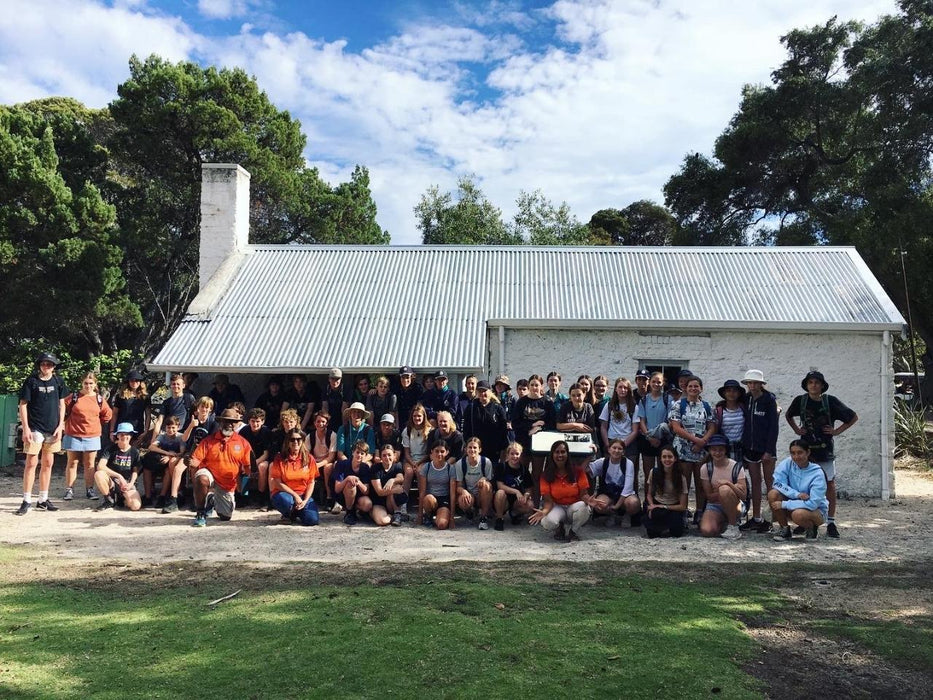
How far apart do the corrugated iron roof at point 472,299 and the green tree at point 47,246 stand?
6720 millimetres

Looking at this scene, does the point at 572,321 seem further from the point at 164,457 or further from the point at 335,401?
the point at 164,457

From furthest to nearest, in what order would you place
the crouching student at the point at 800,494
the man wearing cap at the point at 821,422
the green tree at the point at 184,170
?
the green tree at the point at 184,170 < the man wearing cap at the point at 821,422 < the crouching student at the point at 800,494

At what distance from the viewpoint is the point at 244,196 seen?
1415 centimetres

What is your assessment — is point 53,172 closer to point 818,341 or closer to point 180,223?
point 180,223

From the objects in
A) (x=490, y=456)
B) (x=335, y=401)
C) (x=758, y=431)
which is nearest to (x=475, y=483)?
(x=490, y=456)

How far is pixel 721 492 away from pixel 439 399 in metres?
3.54

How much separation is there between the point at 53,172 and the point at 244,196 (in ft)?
21.8

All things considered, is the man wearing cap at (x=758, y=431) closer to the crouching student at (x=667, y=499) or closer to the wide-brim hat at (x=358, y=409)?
the crouching student at (x=667, y=499)

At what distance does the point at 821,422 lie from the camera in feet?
26.2

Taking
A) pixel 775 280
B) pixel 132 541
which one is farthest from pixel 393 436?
pixel 775 280

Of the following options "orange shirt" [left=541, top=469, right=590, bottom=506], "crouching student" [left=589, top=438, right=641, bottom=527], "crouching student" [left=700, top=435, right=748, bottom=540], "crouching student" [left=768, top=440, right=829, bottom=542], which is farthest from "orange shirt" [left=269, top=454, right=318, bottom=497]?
"crouching student" [left=768, top=440, right=829, bottom=542]

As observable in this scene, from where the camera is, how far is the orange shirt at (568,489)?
7.68 m

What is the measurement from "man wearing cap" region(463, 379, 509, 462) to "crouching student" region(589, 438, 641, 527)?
3.59 feet

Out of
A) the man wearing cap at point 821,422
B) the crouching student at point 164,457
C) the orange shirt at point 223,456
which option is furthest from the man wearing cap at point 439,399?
the man wearing cap at point 821,422
